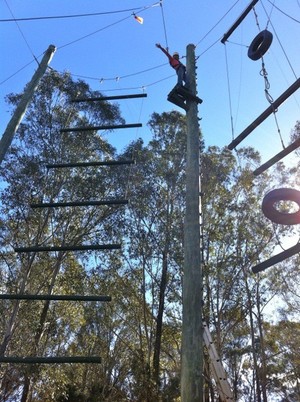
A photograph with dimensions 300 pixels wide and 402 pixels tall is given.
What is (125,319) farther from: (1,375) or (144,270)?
(1,375)

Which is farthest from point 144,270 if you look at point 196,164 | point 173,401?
point 196,164

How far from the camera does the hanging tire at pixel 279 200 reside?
11.9ft

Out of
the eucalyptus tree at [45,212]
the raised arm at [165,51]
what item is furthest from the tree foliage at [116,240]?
the raised arm at [165,51]

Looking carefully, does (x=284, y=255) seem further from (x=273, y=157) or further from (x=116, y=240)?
(x=116, y=240)

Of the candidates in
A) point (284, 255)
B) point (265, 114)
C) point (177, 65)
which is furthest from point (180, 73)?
point (284, 255)

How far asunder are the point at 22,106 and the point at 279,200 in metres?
3.31

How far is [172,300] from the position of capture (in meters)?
12.0

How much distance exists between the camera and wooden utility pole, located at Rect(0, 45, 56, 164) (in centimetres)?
416

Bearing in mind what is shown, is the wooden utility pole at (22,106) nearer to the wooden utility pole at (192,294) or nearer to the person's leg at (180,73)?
the person's leg at (180,73)

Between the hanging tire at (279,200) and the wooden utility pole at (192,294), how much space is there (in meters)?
0.90

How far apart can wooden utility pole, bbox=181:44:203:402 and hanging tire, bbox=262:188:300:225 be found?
0.90 metres

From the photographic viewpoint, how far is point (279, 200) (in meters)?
3.69

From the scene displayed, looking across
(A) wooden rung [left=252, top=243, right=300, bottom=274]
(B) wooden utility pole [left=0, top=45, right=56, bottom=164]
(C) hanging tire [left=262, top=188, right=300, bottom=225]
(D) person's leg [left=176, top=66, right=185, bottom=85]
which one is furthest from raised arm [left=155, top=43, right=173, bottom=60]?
(A) wooden rung [left=252, top=243, right=300, bottom=274]

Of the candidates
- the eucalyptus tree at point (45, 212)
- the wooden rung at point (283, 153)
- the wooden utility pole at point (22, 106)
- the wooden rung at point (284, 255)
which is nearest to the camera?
the wooden rung at point (284, 255)
